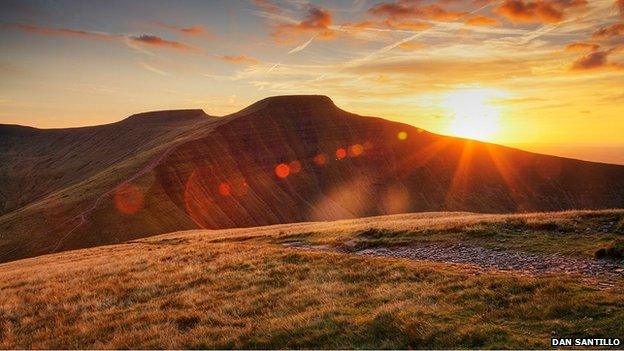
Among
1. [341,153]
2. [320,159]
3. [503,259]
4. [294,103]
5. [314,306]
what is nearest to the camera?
[314,306]

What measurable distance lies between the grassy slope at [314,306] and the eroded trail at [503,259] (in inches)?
49.3

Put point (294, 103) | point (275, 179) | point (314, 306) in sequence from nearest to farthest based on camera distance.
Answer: point (314, 306) → point (275, 179) → point (294, 103)

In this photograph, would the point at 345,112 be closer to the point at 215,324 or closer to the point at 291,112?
the point at 291,112

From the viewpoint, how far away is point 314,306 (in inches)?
503

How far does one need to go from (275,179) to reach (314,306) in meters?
118

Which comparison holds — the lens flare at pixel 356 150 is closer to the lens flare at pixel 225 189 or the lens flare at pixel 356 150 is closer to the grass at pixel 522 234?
the lens flare at pixel 225 189

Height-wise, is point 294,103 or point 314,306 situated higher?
point 294,103

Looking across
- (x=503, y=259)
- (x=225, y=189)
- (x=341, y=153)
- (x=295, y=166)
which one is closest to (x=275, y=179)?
(x=295, y=166)

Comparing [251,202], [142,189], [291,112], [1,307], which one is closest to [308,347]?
[1,307]

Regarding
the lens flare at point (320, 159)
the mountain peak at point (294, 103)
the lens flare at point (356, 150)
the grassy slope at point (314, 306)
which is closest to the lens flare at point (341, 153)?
the lens flare at point (356, 150)

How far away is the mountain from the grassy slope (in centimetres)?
6370

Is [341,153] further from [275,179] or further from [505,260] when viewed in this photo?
[505,260]

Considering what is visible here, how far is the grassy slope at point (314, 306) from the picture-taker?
990 cm

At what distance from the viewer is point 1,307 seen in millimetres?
16531
